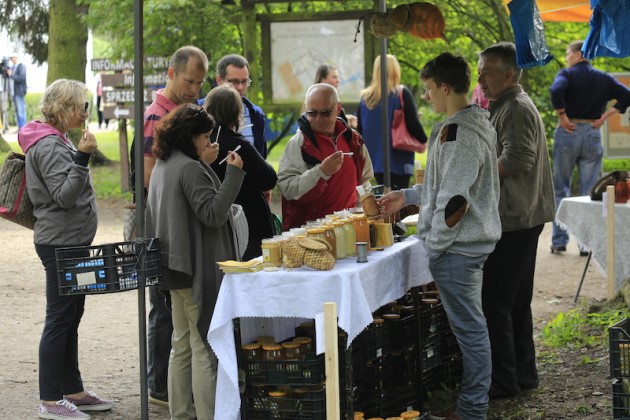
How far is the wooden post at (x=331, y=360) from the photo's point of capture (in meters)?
4.70

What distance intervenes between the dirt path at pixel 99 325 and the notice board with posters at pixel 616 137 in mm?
1265

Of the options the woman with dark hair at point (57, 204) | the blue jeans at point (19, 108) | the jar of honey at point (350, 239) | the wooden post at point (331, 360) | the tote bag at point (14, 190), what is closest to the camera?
the wooden post at point (331, 360)

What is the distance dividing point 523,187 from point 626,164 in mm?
13548

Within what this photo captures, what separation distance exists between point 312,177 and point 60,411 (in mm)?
1921

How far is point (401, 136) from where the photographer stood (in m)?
9.46

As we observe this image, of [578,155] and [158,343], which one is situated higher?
[578,155]

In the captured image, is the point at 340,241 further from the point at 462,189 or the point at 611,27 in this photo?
the point at 611,27

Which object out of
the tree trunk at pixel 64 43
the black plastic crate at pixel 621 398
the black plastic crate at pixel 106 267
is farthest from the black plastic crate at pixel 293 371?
the tree trunk at pixel 64 43

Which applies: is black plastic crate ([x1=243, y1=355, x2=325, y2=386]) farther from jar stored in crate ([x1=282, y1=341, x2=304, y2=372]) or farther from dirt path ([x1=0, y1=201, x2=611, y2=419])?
dirt path ([x1=0, y1=201, x2=611, y2=419])

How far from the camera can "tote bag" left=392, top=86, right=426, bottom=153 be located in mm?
9445

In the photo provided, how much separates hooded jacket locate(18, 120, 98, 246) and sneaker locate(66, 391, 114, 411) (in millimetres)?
976

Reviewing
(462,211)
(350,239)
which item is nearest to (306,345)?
(350,239)

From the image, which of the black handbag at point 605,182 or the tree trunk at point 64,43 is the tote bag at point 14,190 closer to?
the black handbag at point 605,182

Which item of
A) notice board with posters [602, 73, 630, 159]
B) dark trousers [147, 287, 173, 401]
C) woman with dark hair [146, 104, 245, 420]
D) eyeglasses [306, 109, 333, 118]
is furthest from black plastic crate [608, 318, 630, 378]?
notice board with posters [602, 73, 630, 159]
